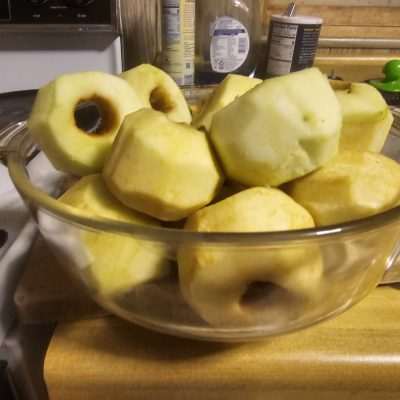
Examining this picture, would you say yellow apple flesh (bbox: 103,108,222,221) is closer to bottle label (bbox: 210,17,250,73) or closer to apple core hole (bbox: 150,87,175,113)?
apple core hole (bbox: 150,87,175,113)

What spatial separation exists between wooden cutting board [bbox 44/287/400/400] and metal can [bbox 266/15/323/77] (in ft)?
1.67

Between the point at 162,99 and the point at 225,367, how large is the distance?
211 mm

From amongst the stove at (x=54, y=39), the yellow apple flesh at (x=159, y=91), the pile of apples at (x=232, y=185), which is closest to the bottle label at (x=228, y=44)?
the stove at (x=54, y=39)

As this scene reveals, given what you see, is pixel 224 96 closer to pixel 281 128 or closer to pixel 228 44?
pixel 281 128

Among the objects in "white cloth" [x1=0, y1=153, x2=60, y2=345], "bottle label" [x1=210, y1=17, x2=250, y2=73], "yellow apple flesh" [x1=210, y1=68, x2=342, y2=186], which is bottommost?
"white cloth" [x1=0, y1=153, x2=60, y2=345]

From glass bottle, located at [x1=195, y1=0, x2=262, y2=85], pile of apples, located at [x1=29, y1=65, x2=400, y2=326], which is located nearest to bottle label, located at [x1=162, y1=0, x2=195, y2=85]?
glass bottle, located at [x1=195, y1=0, x2=262, y2=85]

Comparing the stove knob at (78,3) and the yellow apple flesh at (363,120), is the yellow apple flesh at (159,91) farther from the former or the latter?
the stove knob at (78,3)

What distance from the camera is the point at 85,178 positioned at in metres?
0.31

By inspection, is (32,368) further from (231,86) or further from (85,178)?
(231,86)

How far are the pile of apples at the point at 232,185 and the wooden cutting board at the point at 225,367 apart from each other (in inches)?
1.6

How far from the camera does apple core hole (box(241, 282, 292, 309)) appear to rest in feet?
0.89

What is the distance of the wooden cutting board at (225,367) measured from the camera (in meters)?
0.30

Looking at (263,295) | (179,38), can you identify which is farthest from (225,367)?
(179,38)

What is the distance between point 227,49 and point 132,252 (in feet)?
1.67
